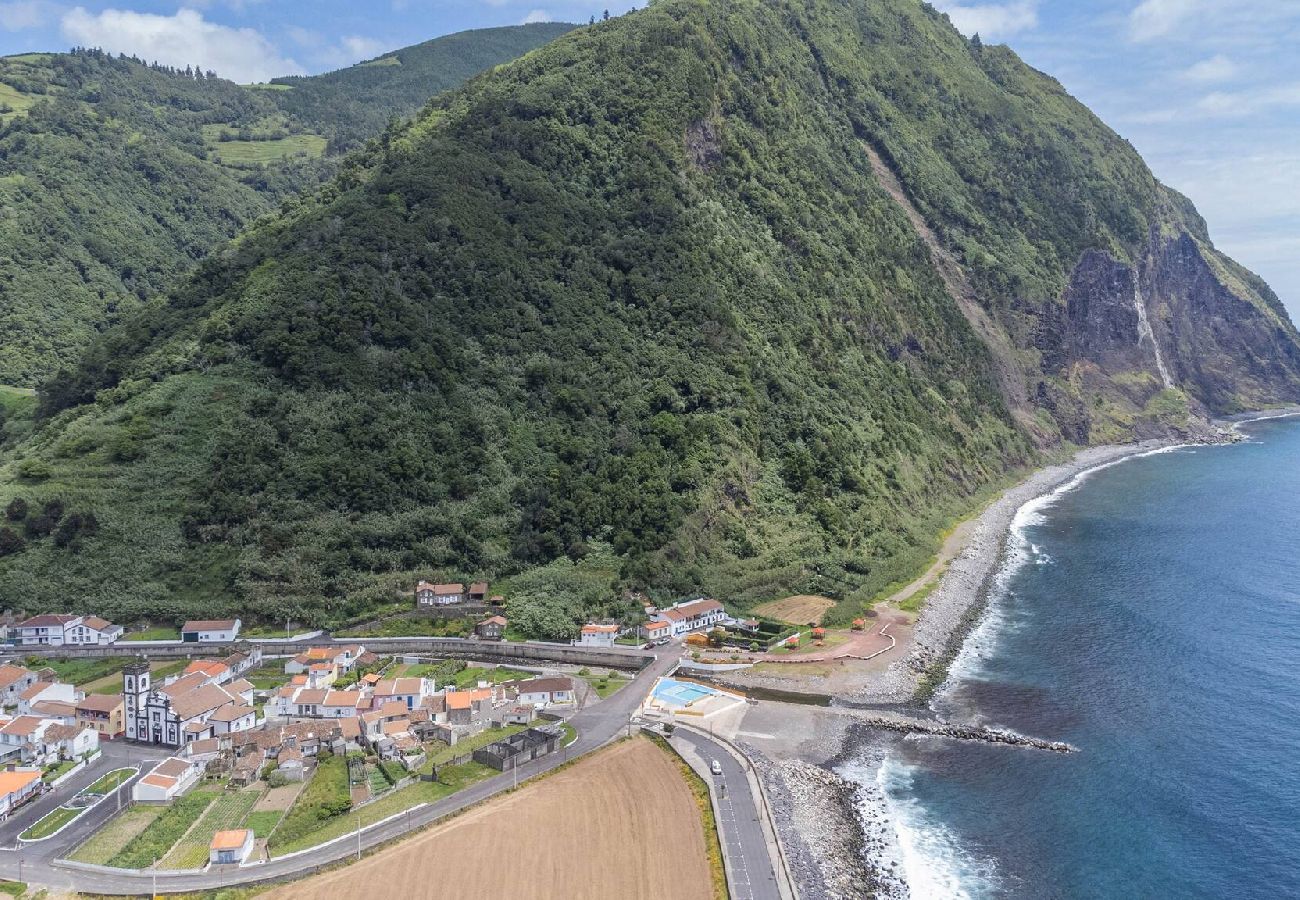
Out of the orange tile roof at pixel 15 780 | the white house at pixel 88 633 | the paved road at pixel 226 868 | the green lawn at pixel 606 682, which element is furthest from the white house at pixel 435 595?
the orange tile roof at pixel 15 780

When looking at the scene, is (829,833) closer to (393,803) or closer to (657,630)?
(393,803)

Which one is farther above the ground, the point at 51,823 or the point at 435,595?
the point at 435,595

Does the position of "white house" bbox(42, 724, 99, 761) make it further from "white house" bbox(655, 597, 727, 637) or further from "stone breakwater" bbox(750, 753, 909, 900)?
"white house" bbox(655, 597, 727, 637)

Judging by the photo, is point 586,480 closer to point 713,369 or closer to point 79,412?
point 713,369

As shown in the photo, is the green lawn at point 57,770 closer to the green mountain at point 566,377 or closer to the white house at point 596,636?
the green mountain at point 566,377

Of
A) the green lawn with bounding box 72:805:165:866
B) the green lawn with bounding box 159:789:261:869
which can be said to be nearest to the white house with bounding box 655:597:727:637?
the green lawn with bounding box 159:789:261:869

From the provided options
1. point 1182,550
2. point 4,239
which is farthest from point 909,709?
point 4,239

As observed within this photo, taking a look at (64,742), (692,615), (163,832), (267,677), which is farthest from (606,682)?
(64,742)
